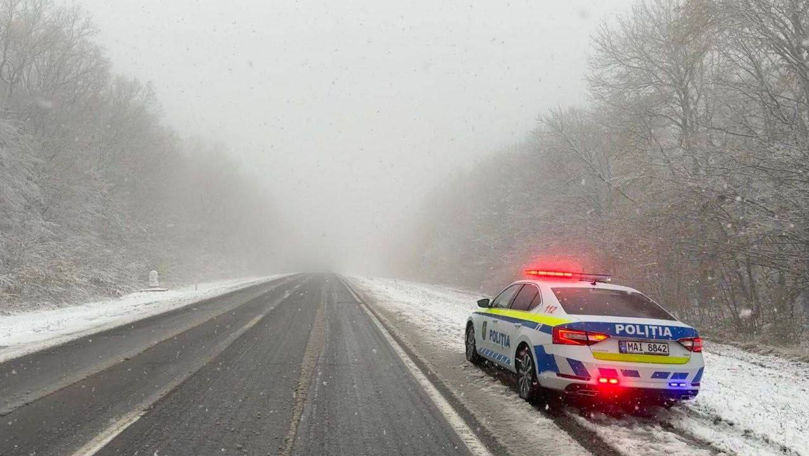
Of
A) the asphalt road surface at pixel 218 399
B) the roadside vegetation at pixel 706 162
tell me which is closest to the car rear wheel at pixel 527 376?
the asphalt road surface at pixel 218 399

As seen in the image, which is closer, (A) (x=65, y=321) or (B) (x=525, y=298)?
(B) (x=525, y=298)

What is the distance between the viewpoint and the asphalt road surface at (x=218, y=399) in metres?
4.33

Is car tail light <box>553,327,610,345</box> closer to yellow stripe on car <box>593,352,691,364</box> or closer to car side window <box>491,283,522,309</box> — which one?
yellow stripe on car <box>593,352,691,364</box>

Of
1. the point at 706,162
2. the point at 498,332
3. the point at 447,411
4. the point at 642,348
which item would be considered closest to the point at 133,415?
the point at 447,411

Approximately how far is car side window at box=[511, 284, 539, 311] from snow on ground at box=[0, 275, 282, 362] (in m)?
7.55

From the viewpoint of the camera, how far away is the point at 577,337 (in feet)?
17.6

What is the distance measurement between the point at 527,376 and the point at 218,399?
344 cm

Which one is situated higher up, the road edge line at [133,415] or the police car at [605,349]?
the police car at [605,349]

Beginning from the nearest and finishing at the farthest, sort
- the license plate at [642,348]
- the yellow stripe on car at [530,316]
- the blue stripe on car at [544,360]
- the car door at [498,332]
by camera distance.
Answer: the license plate at [642,348] → the blue stripe on car at [544,360] → the yellow stripe on car at [530,316] → the car door at [498,332]

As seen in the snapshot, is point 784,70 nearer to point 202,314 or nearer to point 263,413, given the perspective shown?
point 263,413

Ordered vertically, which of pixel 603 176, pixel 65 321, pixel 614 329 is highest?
pixel 603 176

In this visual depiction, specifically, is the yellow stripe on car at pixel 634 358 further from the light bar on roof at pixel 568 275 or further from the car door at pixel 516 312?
the light bar on roof at pixel 568 275

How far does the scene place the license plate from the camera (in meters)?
5.30

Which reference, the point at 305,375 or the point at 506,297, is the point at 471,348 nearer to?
the point at 506,297
